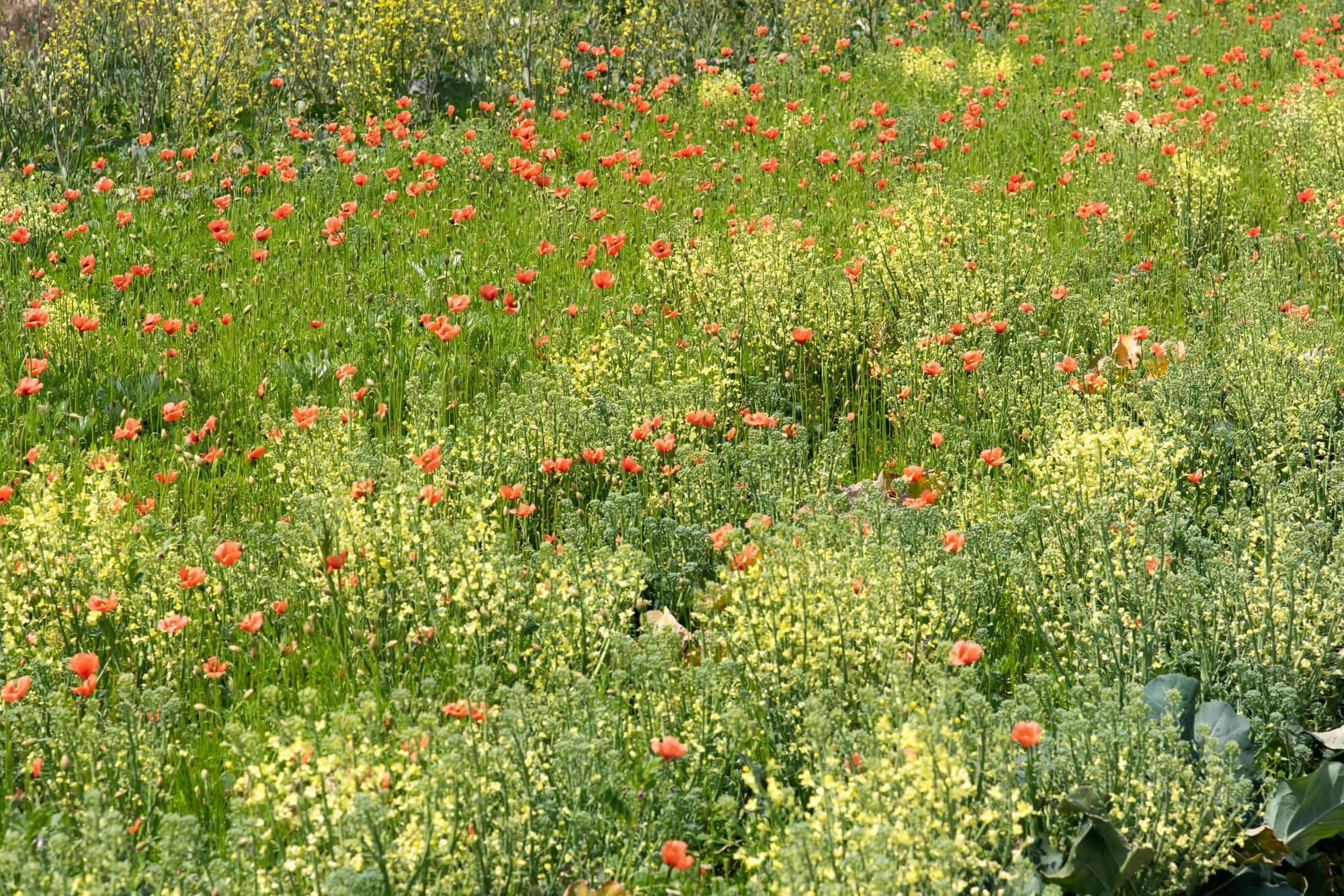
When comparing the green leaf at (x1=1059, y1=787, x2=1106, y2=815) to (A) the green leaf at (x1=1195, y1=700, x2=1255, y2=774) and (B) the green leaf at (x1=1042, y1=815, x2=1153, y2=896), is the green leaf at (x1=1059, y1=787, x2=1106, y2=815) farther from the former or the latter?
(A) the green leaf at (x1=1195, y1=700, x2=1255, y2=774)

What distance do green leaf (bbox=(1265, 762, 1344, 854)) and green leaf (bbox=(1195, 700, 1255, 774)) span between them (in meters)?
0.11

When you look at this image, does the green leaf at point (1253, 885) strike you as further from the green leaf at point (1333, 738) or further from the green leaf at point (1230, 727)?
the green leaf at point (1333, 738)

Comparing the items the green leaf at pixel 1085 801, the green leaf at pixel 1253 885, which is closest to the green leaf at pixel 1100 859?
the green leaf at pixel 1085 801

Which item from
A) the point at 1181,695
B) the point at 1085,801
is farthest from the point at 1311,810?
the point at 1085,801

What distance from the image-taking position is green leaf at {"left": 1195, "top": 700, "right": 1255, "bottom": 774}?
2.86 metres

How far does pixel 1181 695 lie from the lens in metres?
2.90

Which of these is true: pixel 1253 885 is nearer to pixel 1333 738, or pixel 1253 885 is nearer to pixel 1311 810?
pixel 1311 810

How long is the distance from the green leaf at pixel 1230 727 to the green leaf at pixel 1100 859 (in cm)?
44

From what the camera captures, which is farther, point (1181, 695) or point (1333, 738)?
point (1333, 738)

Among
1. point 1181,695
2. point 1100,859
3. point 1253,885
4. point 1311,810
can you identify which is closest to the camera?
point 1100,859

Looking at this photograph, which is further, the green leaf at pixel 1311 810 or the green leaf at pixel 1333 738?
the green leaf at pixel 1333 738

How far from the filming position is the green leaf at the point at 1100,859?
251cm

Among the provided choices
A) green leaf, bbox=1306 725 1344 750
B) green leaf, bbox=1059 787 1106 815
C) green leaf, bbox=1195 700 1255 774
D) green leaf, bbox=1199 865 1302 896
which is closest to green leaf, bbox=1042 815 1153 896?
green leaf, bbox=1059 787 1106 815

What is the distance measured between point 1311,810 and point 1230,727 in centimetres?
24
